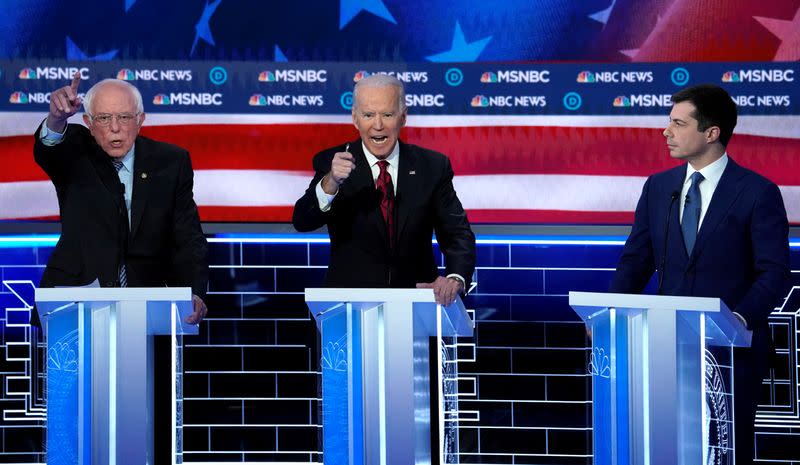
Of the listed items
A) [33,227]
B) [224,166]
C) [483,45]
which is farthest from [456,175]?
[33,227]

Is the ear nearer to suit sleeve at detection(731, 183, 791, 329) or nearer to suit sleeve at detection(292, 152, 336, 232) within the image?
suit sleeve at detection(731, 183, 791, 329)

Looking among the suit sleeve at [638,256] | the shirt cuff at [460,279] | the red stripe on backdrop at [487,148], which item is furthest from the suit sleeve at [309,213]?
the red stripe on backdrop at [487,148]

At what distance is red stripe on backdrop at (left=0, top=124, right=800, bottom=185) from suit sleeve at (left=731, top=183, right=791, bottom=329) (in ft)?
5.03

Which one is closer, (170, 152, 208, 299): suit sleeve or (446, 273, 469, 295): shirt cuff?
(446, 273, 469, 295): shirt cuff

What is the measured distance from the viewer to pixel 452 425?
3.41 m

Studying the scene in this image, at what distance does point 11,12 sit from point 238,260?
4.76 ft

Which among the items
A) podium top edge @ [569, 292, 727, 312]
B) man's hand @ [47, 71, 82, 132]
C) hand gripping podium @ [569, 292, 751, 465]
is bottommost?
hand gripping podium @ [569, 292, 751, 465]

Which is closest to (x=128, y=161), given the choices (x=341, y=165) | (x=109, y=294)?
(x=341, y=165)

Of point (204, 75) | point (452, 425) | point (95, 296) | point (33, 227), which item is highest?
point (204, 75)

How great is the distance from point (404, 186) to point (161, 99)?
5.82ft

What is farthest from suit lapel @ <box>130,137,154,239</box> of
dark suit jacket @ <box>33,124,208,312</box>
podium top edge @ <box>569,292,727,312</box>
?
podium top edge @ <box>569,292,727,312</box>

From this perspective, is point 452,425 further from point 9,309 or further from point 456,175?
point 9,309

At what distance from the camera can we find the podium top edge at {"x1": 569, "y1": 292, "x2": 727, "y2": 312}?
2.98 meters

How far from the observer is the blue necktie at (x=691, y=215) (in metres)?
3.80
